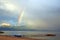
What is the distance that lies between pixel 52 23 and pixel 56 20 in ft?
0.15

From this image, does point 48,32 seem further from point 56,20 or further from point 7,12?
point 7,12

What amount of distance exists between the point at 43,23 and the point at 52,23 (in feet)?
0.26

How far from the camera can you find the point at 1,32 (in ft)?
14.0

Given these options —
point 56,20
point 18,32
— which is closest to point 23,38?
point 18,32

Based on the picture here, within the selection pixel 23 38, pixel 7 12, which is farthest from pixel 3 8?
pixel 23 38

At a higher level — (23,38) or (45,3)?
(45,3)

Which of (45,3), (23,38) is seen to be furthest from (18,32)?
(45,3)

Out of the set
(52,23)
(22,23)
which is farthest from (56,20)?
(22,23)

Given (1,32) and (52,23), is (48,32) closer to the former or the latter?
(52,23)

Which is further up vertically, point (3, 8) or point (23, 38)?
point (3, 8)

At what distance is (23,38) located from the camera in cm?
425

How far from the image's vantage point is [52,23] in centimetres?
427

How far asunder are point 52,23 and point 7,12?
1.35ft

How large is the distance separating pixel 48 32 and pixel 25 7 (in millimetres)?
303
